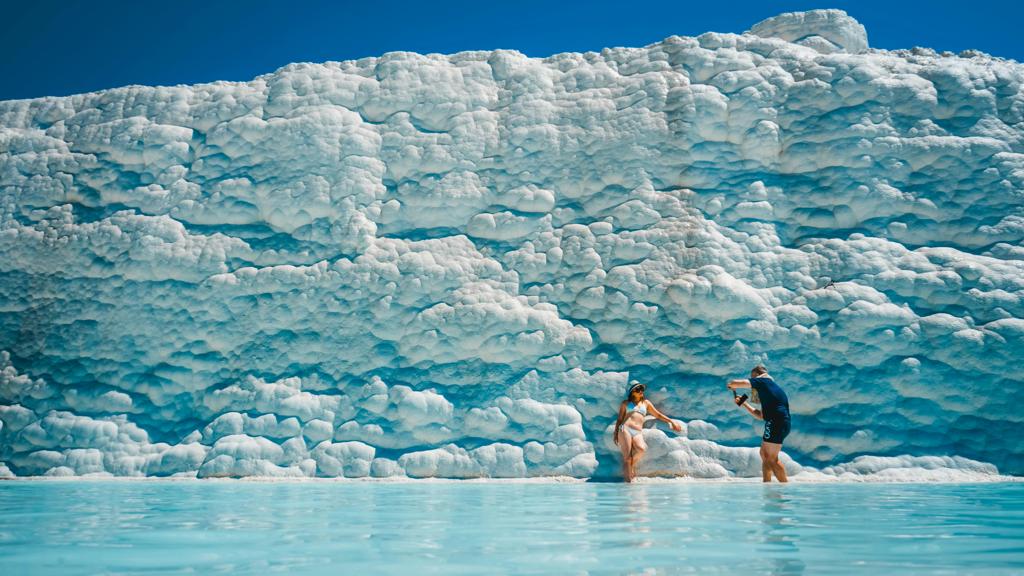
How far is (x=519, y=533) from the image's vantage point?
2930 millimetres

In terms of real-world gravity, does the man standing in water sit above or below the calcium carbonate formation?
below

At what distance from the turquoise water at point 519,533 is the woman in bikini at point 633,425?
1.66 meters

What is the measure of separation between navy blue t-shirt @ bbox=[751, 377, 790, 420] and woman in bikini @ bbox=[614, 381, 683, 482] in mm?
764

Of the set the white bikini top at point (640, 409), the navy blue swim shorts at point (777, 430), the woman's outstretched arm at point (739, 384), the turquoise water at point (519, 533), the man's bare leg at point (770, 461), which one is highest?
the woman's outstretched arm at point (739, 384)

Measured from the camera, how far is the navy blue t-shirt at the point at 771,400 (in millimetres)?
6477

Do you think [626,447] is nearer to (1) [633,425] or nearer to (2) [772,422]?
(1) [633,425]

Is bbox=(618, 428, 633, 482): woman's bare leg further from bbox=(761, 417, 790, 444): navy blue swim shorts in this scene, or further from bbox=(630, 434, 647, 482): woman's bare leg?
bbox=(761, 417, 790, 444): navy blue swim shorts

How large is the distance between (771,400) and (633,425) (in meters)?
1.20

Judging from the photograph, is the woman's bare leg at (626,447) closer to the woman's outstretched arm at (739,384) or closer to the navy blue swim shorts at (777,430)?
the woman's outstretched arm at (739,384)

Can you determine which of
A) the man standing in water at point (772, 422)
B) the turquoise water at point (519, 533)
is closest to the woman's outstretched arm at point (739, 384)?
the man standing in water at point (772, 422)

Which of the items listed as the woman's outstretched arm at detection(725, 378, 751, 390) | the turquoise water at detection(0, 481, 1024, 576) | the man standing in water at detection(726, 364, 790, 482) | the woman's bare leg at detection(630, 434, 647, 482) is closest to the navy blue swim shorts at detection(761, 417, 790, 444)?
the man standing in water at detection(726, 364, 790, 482)

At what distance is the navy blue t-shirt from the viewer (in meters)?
6.48

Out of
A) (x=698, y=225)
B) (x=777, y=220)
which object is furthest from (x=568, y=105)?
(x=777, y=220)

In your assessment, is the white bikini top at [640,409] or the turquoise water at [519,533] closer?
the turquoise water at [519,533]
